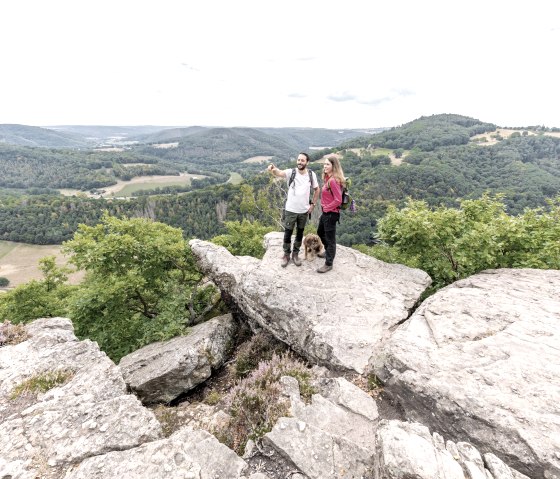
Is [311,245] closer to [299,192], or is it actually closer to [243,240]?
[299,192]

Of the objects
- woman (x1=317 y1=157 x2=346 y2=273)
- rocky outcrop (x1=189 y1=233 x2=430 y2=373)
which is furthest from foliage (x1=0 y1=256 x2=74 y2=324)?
woman (x1=317 y1=157 x2=346 y2=273)

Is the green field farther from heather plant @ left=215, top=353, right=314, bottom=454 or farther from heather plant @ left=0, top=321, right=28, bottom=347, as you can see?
heather plant @ left=215, top=353, right=314, bottom=454

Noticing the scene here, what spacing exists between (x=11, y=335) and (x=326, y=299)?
8.95m

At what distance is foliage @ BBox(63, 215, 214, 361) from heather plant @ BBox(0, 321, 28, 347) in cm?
313

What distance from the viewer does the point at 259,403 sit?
606cm

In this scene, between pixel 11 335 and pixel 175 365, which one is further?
pixel 175 365

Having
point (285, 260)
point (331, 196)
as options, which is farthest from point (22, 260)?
point (331, 196)

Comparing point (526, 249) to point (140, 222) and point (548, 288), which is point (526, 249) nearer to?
point (548, 288)

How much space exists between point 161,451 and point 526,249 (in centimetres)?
1210

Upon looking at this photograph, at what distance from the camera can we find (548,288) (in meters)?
8.26

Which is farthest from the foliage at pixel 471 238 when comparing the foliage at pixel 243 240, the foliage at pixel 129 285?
the foliage at pixel 243 240

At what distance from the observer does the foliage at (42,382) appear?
650cm

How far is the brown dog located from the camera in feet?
34.9

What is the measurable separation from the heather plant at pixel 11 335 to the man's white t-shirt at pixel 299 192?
838cm
